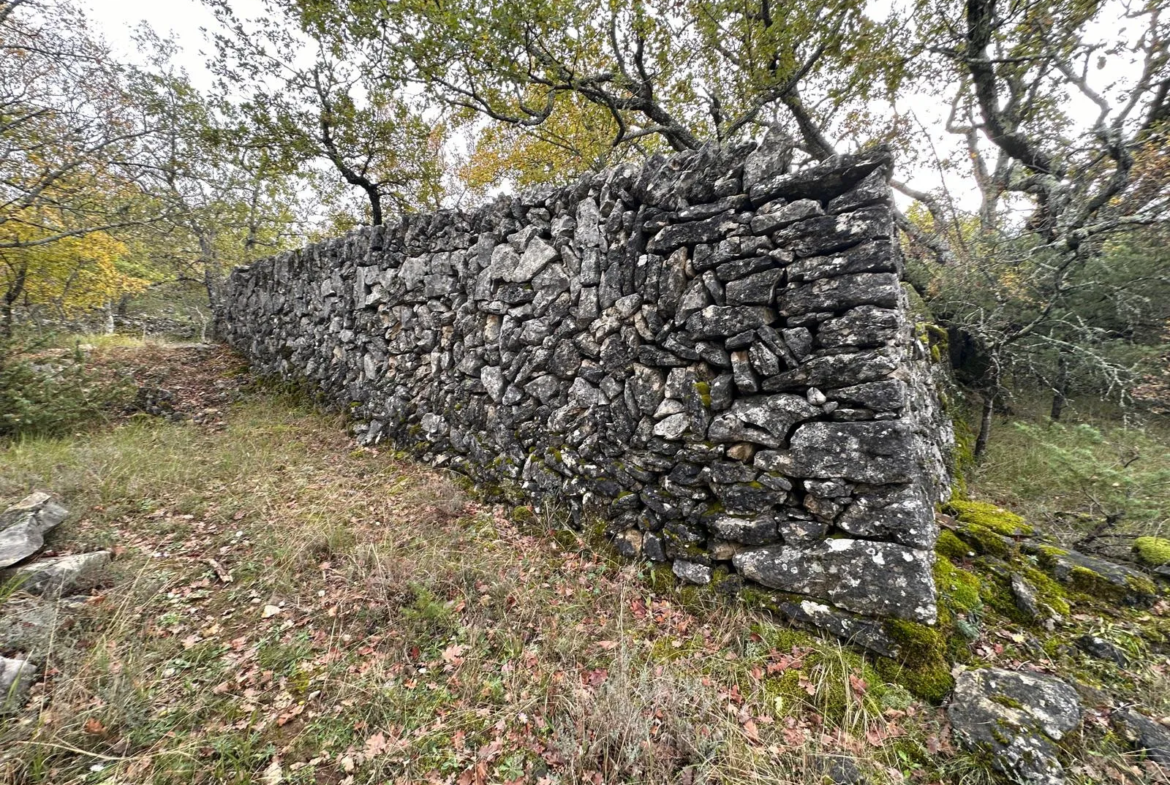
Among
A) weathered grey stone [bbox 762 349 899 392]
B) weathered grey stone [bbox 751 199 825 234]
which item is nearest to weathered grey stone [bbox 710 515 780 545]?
weathered grey stone [bbox 762 349 899 392]

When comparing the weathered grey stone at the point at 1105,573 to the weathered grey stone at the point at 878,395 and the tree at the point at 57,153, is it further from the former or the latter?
the tree at the point at 57,153

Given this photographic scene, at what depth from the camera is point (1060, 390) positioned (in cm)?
536

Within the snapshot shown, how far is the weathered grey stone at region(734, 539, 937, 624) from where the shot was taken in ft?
8.39

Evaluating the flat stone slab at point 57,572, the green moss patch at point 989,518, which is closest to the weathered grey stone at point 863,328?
the green moss patch at point 989,518

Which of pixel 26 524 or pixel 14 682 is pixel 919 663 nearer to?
pixel 14 682

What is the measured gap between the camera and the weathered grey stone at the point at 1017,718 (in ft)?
6.33

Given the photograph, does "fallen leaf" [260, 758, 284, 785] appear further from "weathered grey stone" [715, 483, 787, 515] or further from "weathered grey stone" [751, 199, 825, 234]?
"weathered grey stone" [751, 199, 825, 234]

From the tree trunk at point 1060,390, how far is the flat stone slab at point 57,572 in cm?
935

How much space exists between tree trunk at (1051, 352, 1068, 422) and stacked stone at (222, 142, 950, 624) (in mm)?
2147

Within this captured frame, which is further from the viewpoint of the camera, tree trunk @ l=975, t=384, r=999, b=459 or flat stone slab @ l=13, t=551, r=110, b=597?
tree trunk @ l=975, t=384, r=999, b=459

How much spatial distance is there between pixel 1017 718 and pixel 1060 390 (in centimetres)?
533

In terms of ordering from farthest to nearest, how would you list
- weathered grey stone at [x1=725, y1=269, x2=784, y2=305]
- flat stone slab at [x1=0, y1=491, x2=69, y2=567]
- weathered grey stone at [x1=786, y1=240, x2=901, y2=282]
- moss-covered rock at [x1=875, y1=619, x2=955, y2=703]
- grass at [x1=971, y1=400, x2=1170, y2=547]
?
1. grass at [x1=971, y1=400, x2=1170, y2=547]
2. weathered grey stone at [x1=725, y1=269, x2=784, y2=305]
3. flat stone slab at [x1=0, y1=491, x2=69, y2=567]
4. weathered grey stone at [x1=786, y1=240, x2=901, y2=282]
5. moss-covered rock at [x1=875, y1=619, x2=955, y2=703]

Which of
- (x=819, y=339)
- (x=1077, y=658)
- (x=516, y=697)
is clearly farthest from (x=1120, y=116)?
(x=516, y=697)

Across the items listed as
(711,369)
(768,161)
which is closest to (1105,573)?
(711,369)
